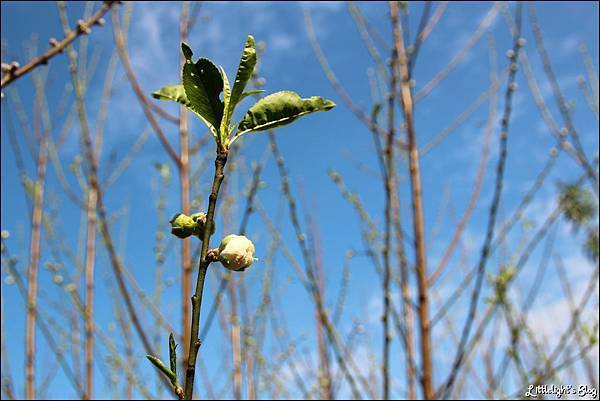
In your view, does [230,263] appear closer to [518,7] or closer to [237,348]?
[518,7]

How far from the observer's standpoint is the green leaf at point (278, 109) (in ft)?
1.73

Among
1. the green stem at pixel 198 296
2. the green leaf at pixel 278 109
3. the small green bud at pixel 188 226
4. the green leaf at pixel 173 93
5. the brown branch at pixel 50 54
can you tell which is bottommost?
the green stem at pixel 198 296

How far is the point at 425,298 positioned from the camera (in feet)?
5.80

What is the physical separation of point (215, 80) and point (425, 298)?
1.42 m

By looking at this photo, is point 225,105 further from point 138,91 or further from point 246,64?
point 138,91

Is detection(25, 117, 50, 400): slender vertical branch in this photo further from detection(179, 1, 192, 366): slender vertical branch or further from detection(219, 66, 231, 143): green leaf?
detection(219, 66, 231, 143): green leaf

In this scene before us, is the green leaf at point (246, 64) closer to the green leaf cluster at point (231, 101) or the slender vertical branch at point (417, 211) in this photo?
the green leaf cluster at point (231, 101)

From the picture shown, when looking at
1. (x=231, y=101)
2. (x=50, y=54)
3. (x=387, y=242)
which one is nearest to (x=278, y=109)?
(x=231, y=101)

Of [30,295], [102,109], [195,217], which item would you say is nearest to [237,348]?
[30,295]

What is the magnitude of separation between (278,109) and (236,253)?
144mm

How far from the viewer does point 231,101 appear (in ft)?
1.76

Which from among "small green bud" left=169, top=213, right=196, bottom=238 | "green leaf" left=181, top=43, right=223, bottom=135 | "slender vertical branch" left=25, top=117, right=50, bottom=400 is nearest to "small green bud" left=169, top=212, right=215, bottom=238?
"small green bud" left=169, top=213, right=196, bottom=238

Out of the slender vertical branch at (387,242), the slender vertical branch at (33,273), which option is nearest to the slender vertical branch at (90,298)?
the slender vertical branch at (33,273)

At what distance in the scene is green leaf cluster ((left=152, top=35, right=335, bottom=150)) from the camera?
49cm
